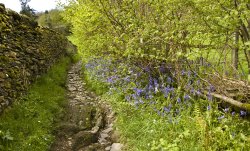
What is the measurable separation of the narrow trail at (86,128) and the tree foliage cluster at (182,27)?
201cm

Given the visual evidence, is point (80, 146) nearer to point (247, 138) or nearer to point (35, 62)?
point (247, 138)

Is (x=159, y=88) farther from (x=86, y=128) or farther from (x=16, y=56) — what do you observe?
(x=16, y=56)

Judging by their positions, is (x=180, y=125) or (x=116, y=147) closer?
(x=180, y=125)

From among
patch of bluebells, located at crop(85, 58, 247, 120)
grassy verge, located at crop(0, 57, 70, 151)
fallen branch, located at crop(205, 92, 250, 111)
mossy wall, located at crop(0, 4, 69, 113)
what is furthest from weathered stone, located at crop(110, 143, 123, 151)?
mossy wall, located at crop(0, 4, 69, 113)

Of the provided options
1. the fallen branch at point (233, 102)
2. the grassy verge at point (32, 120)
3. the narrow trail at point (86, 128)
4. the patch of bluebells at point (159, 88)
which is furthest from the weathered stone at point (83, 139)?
the fallen branch at point (233, 102)

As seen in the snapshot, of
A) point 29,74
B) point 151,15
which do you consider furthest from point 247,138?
point 29,74

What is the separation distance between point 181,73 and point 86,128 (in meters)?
2.99

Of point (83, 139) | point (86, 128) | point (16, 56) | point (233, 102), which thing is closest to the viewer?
point (233, 102)

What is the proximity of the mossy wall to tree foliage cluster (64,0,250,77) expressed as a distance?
2.51m

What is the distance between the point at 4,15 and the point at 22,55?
141 centimetres

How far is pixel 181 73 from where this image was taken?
6.88 m

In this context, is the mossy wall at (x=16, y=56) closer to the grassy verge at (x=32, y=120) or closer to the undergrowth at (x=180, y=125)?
the grassy verge at (x=32, y=120)

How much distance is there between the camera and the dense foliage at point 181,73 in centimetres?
488

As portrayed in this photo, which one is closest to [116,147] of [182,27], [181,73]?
[181,73]
